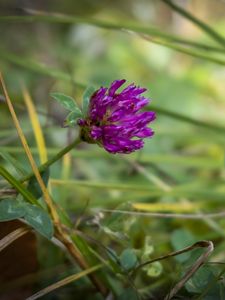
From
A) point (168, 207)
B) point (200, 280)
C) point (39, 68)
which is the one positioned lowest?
point (200, 280)

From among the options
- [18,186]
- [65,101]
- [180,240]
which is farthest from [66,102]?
[180,240]

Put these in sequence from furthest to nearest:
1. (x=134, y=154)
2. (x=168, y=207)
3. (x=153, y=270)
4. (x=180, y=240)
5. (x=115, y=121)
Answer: (x=134, y=154)
(x=168, y=207)
(x=180, y=240)
(x=153, y=270)
(x=115, y=121)

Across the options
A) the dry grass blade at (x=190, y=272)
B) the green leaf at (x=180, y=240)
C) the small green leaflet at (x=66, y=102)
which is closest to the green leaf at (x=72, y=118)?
the small green leaflet at (x=66, y=102)

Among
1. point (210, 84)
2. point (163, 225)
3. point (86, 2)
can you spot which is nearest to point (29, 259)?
point (163, 225)

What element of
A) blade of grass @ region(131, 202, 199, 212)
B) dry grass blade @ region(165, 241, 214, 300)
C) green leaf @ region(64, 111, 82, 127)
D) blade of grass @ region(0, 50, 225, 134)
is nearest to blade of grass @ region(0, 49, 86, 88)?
blade of grass @ region(0, 50, 225, 134)

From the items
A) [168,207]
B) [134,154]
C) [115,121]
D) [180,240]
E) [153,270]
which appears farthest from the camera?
[134,154]

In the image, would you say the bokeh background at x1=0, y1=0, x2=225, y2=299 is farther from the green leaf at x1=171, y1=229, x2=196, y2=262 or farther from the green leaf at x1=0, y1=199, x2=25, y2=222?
the green leaf at x1=0, y1=199, x2=25, y2=222

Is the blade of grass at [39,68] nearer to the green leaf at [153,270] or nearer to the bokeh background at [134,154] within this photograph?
the bokeh background at [134,154]

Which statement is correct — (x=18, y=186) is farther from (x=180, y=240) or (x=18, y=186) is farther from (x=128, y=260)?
(x=180, y=240)
